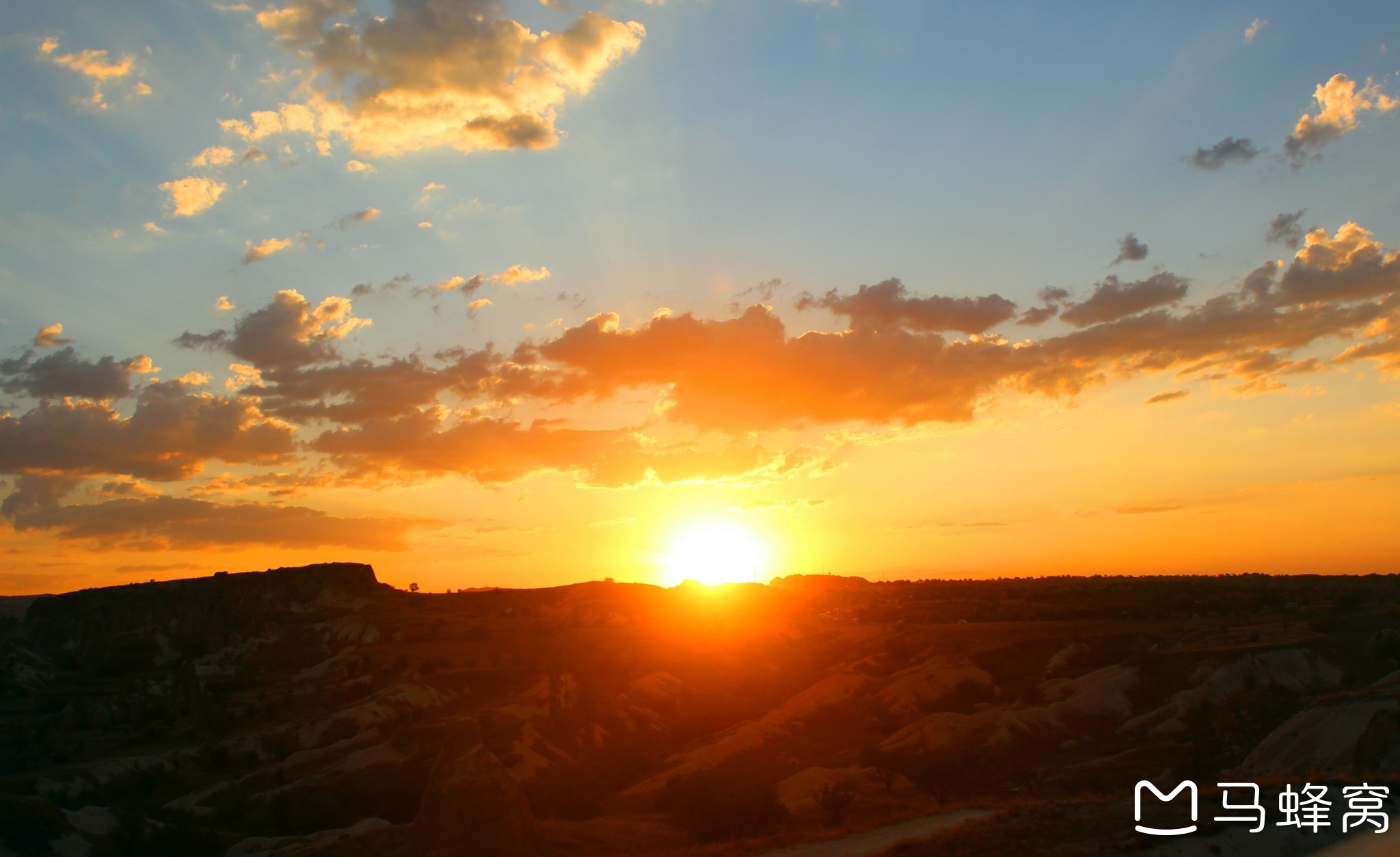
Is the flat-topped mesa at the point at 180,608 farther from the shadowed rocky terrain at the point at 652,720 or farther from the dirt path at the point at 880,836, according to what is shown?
the dirt path at the point at 880,836

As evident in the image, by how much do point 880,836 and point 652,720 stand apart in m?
42.6

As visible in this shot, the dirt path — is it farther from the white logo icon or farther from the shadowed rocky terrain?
the white logo icon

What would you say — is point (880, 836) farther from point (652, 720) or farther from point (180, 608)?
point (180, 608)

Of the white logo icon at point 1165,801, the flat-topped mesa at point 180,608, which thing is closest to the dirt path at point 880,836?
the white logo icon at point 1165,801

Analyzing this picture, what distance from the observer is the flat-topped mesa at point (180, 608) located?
4609 inches

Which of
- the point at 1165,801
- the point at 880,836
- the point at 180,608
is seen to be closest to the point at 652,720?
the point at 880,836

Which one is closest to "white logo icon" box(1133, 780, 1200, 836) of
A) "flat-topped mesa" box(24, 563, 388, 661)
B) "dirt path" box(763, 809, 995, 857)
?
"dirt path" box(763, 809, 995, 857)

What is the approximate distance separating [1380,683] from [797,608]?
109m

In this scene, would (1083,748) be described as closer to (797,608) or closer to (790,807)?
(790,807)

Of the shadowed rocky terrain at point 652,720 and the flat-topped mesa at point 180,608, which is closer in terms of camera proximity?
the shadowed rocky terrain at point 652,720

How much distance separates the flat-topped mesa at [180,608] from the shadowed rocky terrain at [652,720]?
1.44 ft

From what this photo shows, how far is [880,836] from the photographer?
106 ft

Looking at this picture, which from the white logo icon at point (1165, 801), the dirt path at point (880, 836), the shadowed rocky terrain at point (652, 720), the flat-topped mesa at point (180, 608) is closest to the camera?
the white logo icon at point (1165, 801)

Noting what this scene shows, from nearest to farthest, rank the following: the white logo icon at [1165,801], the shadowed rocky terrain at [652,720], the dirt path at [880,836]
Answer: the white logo icon at [1165,801] < the dirt path at [880,836] < the shadowed rocky terrain at [652,720]
